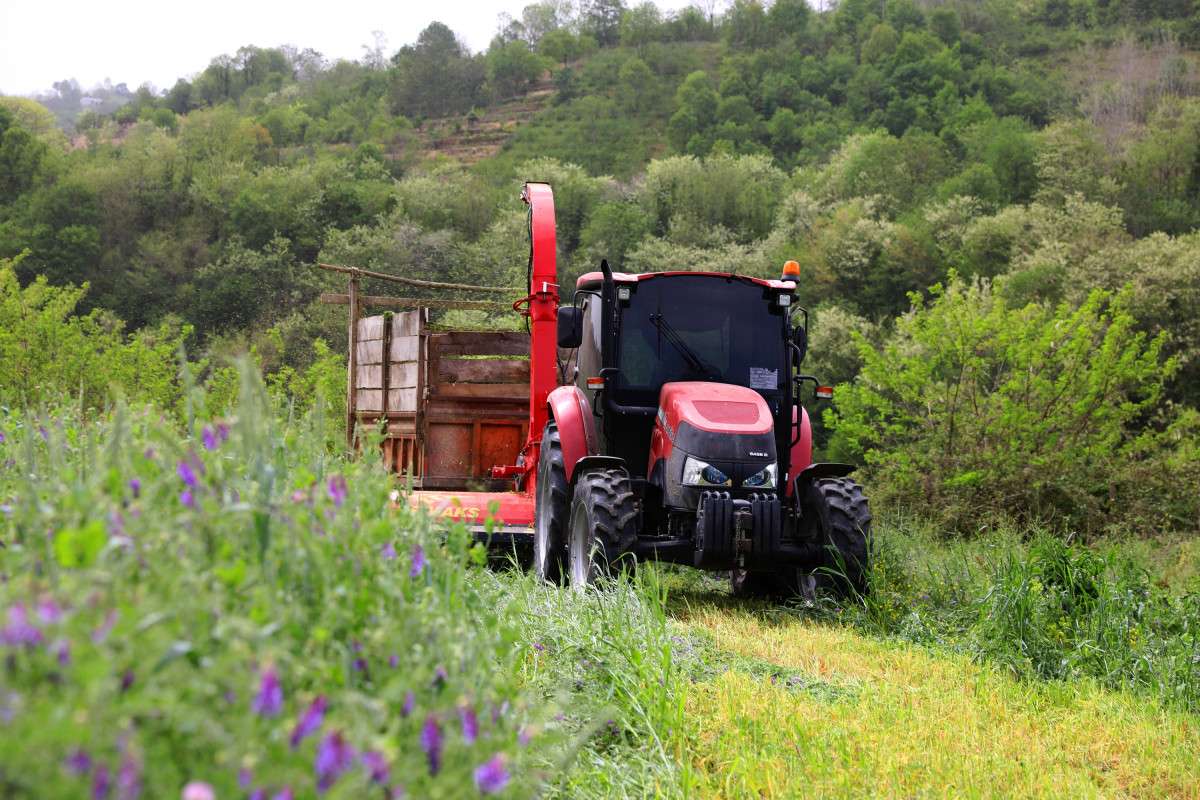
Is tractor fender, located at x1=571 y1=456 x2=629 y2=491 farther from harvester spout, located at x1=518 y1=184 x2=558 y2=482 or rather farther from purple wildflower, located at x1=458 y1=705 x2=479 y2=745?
purple wildflower, located at x1=458 y1=705 x2=479 y2=745

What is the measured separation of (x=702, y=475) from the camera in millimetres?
7219

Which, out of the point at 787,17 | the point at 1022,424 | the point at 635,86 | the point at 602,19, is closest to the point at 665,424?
the point at 1022,424

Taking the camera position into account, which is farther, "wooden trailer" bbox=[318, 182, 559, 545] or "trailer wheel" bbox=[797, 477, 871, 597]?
"wooden trailer" bbox=[318, 182, 559, 545]

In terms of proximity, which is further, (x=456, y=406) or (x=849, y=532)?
(x=456, y=406)

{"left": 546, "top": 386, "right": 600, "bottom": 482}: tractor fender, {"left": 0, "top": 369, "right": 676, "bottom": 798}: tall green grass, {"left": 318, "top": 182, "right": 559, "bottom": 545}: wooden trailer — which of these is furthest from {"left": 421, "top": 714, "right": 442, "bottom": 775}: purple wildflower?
{"left": 318, "top": 182, "right": 559, "bottom": 545}: wooden trailer

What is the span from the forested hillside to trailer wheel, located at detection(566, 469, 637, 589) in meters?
7.45

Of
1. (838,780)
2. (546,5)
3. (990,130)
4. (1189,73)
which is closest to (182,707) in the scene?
(838,780)

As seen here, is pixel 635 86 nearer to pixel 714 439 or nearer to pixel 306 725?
pixel 714 439

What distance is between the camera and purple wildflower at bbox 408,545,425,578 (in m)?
2.74

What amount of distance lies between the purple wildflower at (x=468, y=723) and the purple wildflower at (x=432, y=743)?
0.16 feet

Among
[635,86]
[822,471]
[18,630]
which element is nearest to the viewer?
[18,630]

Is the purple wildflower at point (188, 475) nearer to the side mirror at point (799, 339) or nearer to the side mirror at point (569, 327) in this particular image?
the side mirror at point (569, 327)

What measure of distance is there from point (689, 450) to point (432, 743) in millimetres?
5247

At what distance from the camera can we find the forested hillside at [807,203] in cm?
1582
